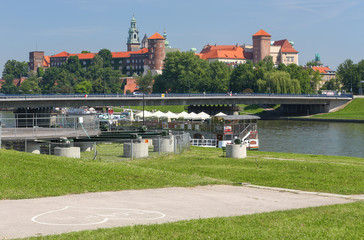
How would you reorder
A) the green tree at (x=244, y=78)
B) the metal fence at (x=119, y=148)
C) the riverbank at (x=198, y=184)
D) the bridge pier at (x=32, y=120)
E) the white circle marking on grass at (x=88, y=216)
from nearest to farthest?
the riverbank at (x=198, y=184) → the white circle marking on grass at (x=88, y=216) → the metal fence at (x=119, y=148) → the bridge pier at (x=32, y=120) → the green tree at (x=244, y=78)

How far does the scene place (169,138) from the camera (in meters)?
35.8

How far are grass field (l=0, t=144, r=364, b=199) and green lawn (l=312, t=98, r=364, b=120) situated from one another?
90.4 metres

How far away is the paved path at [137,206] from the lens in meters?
14.7

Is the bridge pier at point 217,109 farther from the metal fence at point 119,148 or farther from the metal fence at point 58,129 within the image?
the metal fence at point 119,148

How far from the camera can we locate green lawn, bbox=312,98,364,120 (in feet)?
390

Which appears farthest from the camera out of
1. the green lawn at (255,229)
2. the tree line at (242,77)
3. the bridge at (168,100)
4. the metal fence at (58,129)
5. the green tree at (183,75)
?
the green tree at (183,75)

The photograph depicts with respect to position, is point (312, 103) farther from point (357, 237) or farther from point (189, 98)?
point (357, 237)

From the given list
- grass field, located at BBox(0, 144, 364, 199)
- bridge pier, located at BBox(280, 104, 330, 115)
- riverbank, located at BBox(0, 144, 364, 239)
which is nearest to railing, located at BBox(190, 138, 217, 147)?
riverbank, located at BBox(0, 144, 364, 239)

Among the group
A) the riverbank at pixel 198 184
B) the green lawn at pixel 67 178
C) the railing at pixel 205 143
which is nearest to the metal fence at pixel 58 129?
the riverbank at pixel 198 184

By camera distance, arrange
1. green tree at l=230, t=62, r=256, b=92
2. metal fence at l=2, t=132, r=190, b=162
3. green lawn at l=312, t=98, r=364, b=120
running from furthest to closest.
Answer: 1. green tree at l=230, t=62, r=256, b=92
2. green lawn at l=312, t=98, r=364, b=120
3. metal fence at l=2, t=132, r=190, b=162

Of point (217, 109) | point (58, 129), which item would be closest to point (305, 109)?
point (217, 109)

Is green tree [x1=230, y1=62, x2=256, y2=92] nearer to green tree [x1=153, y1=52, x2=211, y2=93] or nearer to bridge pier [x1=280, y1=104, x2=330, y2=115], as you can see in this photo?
green tree [x1=153, y1=52, x2=211, y2=93]

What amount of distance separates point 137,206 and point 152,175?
20.5 ft

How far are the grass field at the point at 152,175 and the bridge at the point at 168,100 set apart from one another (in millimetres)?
70882
